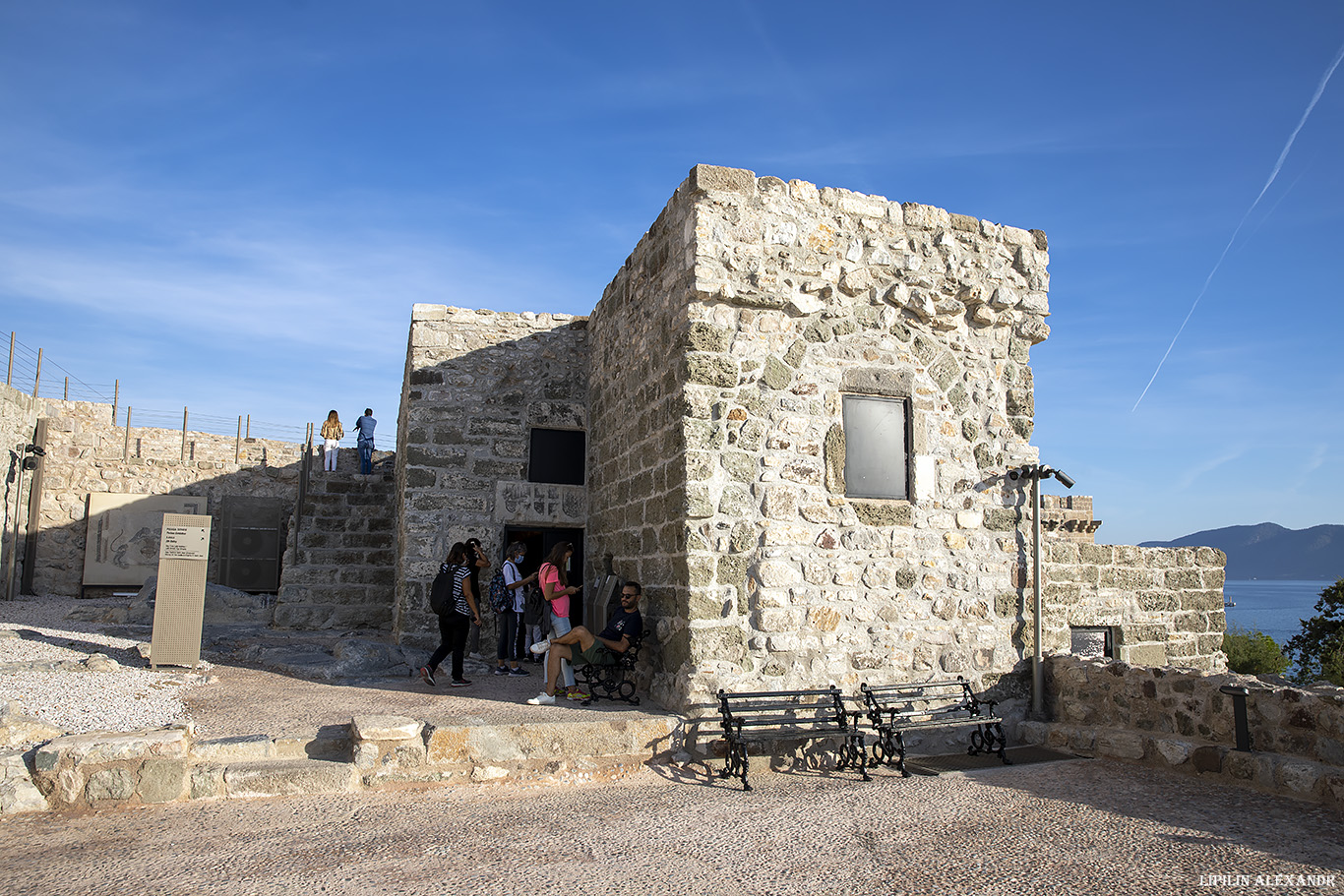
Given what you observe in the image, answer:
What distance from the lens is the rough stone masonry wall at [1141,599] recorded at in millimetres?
7344

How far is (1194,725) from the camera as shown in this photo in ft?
19.1

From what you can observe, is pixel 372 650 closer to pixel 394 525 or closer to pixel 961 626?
pixel 394 525

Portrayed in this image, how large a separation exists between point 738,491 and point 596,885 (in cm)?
317

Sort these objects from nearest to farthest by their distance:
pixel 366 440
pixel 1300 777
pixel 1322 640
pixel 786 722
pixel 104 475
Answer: pixel 1300 777
pixel 786 722
pixel 366 440
pixel 104 475
pixel 1322 640

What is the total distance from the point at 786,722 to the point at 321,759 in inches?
118

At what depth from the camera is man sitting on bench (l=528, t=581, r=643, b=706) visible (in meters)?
6.42

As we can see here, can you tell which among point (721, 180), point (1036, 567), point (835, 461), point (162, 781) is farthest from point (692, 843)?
point (721, 180)

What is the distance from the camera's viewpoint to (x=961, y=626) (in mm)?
6809

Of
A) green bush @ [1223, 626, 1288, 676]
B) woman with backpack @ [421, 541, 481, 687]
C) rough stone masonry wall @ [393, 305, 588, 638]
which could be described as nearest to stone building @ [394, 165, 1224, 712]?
woman with backpack @ [421, 541, 481, 687]

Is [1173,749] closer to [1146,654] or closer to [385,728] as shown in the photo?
[1146,654]

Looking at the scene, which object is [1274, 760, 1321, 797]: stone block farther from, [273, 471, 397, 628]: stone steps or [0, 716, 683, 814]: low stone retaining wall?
[273, 471, 397, 628]: stone steps

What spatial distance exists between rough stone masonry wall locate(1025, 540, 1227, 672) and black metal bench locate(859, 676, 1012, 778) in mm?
986

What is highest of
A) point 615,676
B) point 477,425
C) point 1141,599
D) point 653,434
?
point 477,425

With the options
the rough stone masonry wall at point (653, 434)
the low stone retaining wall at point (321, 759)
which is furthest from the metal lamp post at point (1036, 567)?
the low stone retaining wall at point (321, 759)
